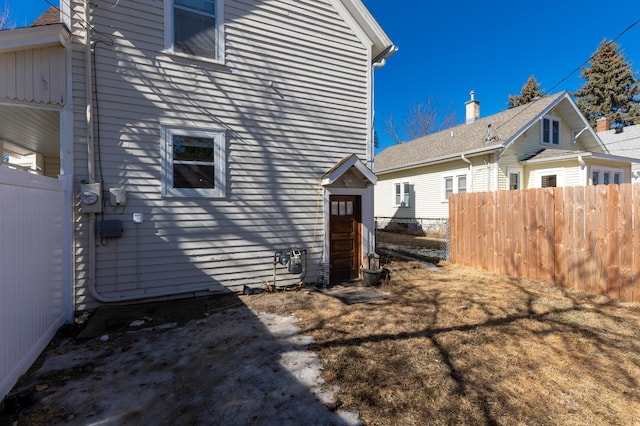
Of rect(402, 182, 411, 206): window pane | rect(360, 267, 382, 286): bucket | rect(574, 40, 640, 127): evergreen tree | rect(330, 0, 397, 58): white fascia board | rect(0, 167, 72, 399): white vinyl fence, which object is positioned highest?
rect(574, 40, 640, 127): evergreen tree

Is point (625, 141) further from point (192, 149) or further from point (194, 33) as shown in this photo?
point (192, 149)

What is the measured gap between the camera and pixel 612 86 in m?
29.5

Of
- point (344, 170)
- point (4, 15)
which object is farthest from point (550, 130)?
point (4, 15)

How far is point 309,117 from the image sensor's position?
668cm

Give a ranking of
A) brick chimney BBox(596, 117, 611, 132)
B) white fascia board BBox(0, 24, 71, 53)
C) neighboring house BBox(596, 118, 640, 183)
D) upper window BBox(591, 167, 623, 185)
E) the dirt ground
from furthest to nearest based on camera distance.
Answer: brick chimney BBox(596, 117, 611, 132), neighboring house BBox(596, 118, 640, 183), upper window BBox(591, 167, 623, 185), white fascia board BBox(0, 24, 71, 53), the dirt ground

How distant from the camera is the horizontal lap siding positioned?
16.6 feet

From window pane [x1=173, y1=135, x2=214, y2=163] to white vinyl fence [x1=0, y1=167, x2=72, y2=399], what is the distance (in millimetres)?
1713

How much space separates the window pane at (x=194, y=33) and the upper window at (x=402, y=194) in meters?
14.1

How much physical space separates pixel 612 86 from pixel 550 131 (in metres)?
24.9

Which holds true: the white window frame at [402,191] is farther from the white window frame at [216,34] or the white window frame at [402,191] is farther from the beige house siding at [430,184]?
the white window frame at [216,34]

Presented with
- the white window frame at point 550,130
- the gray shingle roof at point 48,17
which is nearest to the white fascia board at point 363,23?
the gray shingle roof at point 48,17

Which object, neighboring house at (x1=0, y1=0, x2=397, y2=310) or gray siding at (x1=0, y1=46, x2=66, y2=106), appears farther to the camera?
neighboring house at (x1=0, y1=0, x2=397, y2=310)

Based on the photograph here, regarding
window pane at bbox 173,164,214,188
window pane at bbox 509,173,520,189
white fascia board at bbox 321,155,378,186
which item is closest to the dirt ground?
window pane at bbox 173,164,214,188

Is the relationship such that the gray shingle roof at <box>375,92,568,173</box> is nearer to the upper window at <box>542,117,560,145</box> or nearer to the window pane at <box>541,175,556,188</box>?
the upper window at <box>542,117,560,145</box>
